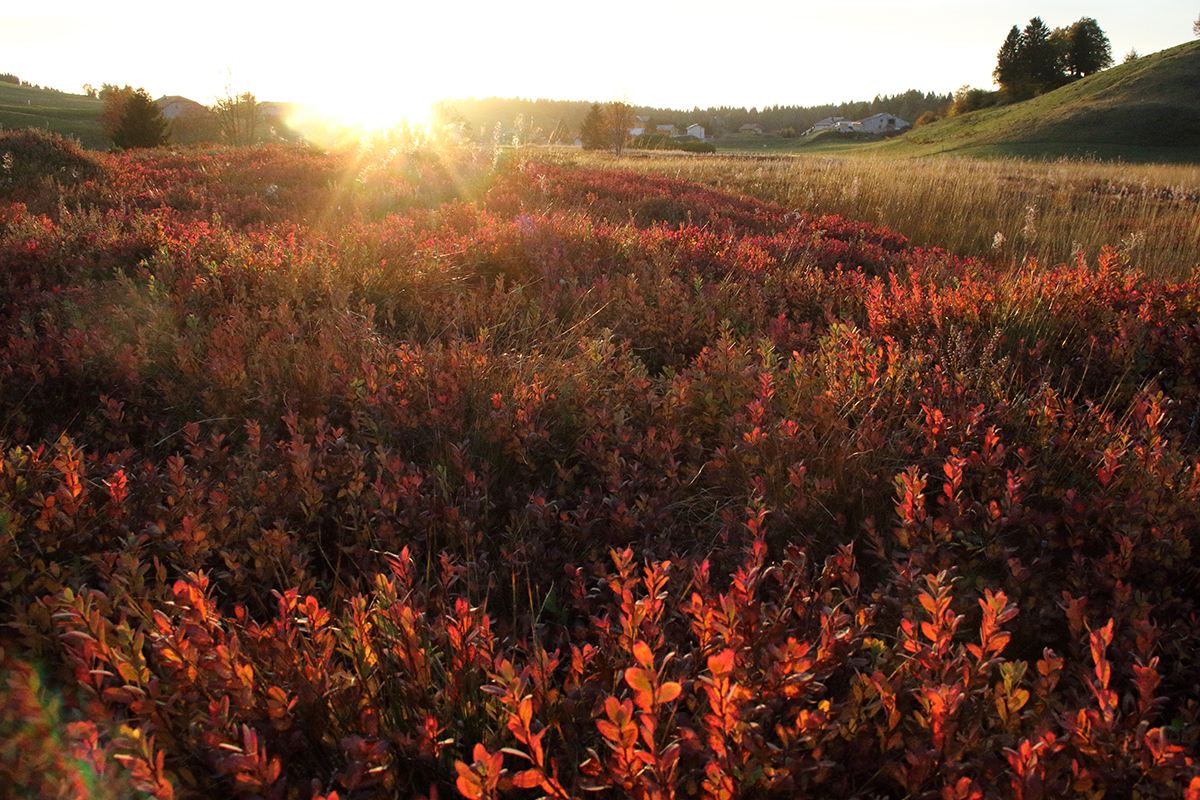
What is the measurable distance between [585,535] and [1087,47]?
94267 mm

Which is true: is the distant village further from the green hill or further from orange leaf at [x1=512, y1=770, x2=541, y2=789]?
orange leaf at [x1=512, y1=770, x2=541, y2=789]

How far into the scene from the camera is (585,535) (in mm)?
2330

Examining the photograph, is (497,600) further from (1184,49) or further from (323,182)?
(1184,49)

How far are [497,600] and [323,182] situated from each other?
37.5 feet

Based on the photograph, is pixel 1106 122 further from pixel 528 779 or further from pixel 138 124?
pixel 138 124


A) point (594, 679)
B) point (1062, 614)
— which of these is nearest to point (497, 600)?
point (594, 679)

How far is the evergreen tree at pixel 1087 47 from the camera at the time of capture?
228ft

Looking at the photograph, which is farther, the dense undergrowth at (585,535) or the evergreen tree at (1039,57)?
the evergreen tree at (1039,57)

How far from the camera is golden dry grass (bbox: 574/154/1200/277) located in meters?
8.43

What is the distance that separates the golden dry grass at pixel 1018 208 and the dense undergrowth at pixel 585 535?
2.77 metres

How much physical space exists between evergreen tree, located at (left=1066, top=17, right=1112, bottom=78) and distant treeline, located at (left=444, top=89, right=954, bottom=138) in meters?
33.3

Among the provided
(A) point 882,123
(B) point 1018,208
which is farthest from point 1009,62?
(B) point 1018,208

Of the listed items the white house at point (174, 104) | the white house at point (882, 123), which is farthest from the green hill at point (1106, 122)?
the white house at point (174, 104)

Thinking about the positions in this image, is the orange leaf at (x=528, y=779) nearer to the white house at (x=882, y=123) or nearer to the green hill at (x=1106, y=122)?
the green hill at (x=1106, y=122)
